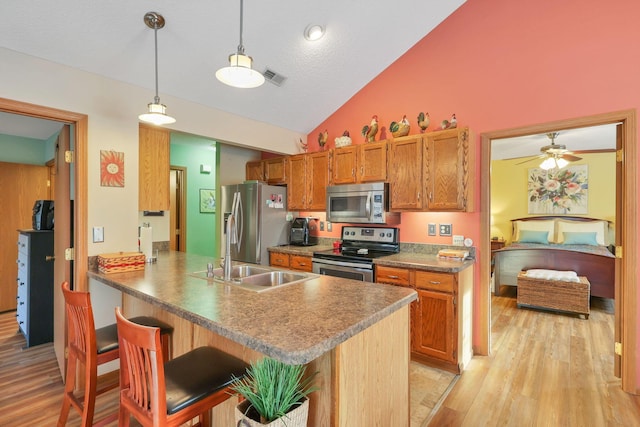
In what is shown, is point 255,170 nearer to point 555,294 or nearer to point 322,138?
point 322,138

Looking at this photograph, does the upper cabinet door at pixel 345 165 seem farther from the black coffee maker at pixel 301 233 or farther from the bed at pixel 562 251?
the bed at pixel 562 251

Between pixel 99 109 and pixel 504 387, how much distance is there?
396 centimetres

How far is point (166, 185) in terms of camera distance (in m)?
2.97

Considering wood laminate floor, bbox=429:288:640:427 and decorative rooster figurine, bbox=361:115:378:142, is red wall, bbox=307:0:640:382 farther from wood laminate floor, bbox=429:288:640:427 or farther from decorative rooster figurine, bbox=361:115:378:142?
wood laminate floor, bbox=429:288:640:427

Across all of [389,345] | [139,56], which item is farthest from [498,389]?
[139,56]

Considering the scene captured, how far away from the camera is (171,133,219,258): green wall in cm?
518

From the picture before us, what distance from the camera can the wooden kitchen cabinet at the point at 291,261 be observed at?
3691 mm

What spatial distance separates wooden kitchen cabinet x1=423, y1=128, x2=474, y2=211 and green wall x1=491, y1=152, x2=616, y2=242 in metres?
4.58

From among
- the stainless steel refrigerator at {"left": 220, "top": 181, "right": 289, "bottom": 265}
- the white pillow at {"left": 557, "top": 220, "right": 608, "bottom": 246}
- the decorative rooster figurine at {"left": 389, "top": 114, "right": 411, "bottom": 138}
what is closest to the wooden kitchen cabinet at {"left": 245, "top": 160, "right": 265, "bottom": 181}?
the stainless steel refrigerator at {"left": 220, "top": 181, "right": 289, "bottom": 265}

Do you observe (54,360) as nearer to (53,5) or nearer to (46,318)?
(46,318)

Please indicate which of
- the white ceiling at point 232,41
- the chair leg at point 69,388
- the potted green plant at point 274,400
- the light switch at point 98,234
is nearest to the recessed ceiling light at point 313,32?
the white ceiling at point 232,41

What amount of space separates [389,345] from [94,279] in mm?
2273

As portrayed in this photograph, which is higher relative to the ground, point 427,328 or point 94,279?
point 94,279

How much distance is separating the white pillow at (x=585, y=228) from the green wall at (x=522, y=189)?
0.96 feet
